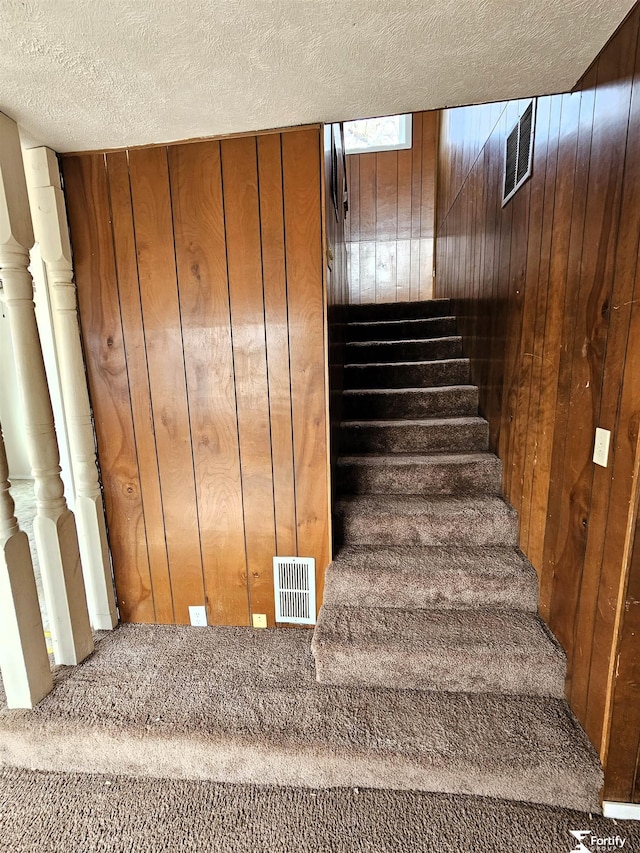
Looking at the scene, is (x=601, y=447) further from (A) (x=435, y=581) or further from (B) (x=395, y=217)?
(B) (x=395, y=217)

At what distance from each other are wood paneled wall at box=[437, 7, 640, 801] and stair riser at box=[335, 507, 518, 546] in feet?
0.36

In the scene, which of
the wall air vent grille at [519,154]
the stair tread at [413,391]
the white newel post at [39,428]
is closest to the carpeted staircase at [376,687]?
the white newel post at [39,428]

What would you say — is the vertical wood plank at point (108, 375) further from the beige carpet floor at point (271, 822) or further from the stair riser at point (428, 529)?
the stair riser at point (428, 529)

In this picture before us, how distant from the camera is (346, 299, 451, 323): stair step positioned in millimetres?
3387

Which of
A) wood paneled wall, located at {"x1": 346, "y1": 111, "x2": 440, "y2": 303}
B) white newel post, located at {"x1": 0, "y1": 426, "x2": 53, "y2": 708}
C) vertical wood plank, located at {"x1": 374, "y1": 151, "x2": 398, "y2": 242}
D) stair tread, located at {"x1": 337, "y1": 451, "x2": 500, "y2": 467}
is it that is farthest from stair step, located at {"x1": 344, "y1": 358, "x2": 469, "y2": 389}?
vertical wood plank, located at {"x1": 374, "y1": 151, "x2": 398, "y2": 242}

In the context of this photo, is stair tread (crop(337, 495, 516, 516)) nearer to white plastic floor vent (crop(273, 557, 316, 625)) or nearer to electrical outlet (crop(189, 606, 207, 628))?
white plastic floor vent (crop(273, 557, 316, 625))

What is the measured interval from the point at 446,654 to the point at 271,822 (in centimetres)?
77

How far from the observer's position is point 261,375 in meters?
1.69

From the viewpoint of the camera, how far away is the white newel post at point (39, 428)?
4.46 feet

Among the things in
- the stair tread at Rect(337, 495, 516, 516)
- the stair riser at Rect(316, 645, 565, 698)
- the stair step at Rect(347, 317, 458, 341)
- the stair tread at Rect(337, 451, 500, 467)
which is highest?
the stair step at Rect(347, 317, 458, 341)

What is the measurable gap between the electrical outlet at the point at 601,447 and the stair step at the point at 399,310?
7.80ft

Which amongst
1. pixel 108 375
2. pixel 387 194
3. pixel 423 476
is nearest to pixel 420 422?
pixel 423 476

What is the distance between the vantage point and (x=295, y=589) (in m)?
1.82

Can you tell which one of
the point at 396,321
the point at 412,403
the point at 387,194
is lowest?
the point at 412,403
